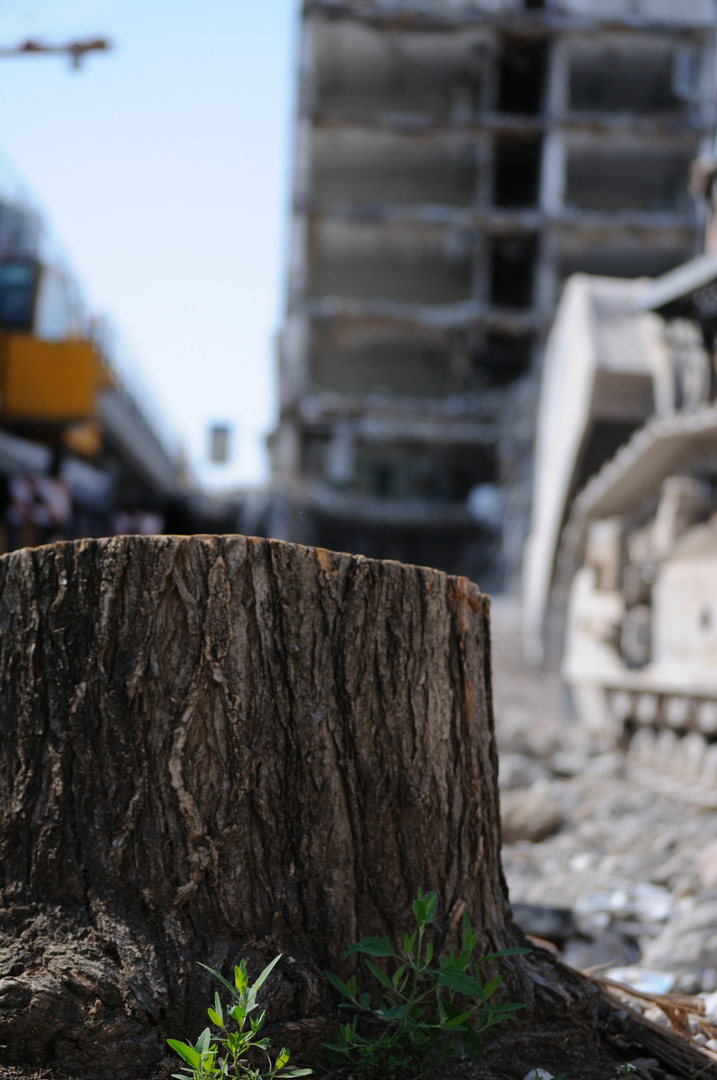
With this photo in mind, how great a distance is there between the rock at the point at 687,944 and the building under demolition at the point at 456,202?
943 inches

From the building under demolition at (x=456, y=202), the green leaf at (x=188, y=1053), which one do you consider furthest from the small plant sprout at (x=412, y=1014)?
the building under demolition at (x=456, y=202)

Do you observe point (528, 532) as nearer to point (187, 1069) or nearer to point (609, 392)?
point (609, 392)

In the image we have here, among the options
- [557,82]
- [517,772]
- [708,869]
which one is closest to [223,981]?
[708,869]

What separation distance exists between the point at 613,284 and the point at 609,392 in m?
1.34

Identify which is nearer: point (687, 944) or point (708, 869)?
point (687, 944)

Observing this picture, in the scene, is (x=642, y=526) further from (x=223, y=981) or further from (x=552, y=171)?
(x=552, y=171)

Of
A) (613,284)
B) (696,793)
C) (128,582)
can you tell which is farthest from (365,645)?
(613,284)

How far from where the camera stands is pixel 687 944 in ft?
9.62

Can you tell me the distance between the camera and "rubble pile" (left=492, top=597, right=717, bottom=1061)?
2.78 metres

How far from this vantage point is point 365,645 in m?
2.07

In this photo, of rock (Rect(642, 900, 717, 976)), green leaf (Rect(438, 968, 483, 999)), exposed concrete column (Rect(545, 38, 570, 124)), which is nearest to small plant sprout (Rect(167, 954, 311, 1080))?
green leaf (Rect(438, 968, 483, 999))

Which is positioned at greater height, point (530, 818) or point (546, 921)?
point (546, 921)

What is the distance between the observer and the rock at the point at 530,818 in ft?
15.3

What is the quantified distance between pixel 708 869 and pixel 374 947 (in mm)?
2323
